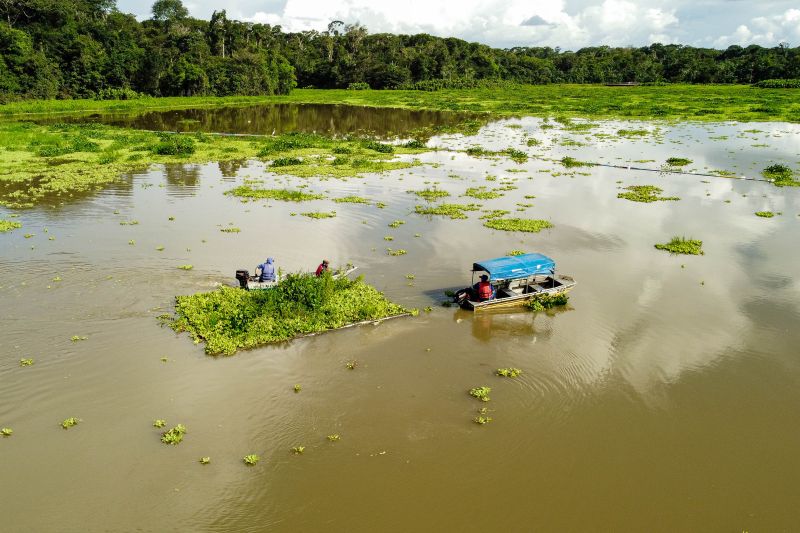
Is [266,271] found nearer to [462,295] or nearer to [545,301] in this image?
[462,295]

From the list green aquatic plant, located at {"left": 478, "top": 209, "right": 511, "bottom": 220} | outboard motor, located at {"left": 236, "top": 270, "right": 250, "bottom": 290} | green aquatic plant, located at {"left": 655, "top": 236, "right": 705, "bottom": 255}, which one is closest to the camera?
outboard motor, located at {"left": 236, "top": 270, "right": 250, "bottom": 290}

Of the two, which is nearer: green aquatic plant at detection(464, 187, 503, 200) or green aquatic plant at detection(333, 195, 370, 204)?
green aquatic plant at detection(333, 195, 370, 204)

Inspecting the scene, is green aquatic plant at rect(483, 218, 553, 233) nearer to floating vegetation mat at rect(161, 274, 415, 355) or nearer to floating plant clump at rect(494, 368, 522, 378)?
floating vegetation mat at rect(161, 274, 415, 355)

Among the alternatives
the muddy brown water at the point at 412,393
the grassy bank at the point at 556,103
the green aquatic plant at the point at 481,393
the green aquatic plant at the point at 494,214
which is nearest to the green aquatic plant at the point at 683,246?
the muddy brown water at the point at 412,393

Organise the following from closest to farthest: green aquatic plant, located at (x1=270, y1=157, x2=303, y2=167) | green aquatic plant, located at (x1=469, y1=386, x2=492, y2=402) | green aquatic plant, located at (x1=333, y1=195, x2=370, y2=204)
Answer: green aquatic plant, located at (x1=469, y1=386, x2=492, y2=402) → green aquatic plant, located at (x1=333, y1=195, x2=370, y2=204) → green aquatic plant, located at (x1=270, y1=157, x2=303, y2=167)

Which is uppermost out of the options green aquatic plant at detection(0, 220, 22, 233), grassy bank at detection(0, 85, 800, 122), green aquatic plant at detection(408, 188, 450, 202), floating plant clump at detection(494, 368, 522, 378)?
grassy bank at detection(0, 85, 800, 122)

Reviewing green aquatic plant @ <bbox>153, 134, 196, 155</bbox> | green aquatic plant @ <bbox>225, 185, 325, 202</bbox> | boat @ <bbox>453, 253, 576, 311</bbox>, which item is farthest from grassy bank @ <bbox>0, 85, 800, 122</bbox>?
boat @ <bbox>453, 253, 576, 311</bbox>

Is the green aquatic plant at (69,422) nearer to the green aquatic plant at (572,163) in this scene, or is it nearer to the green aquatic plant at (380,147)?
the green aquatic plant at (572,163)
